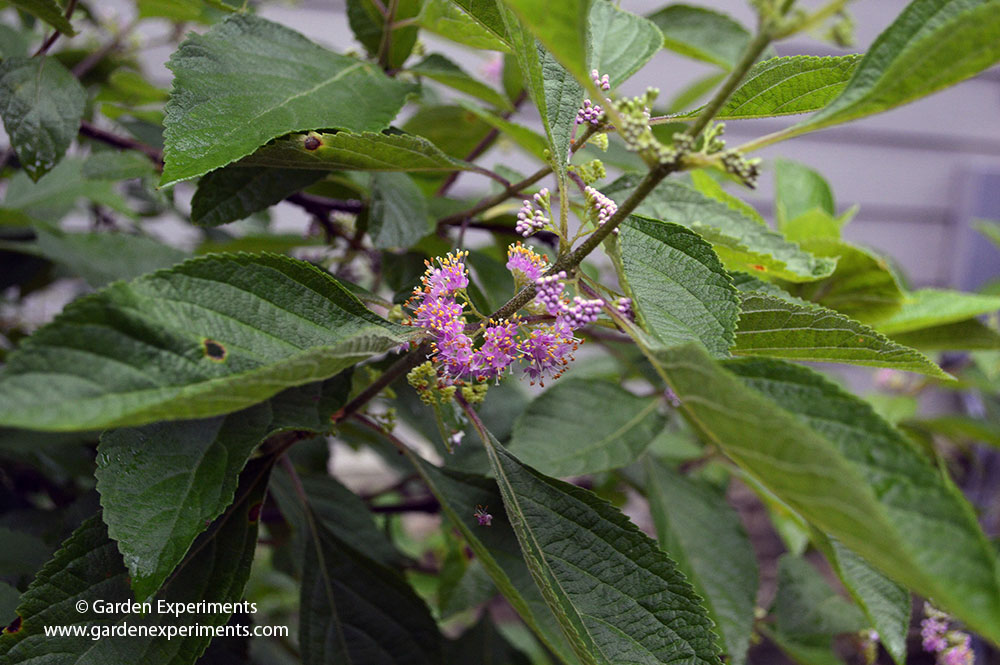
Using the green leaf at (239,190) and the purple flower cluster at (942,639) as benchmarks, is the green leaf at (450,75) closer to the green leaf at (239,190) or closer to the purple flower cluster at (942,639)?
the green leaf at (239,190)

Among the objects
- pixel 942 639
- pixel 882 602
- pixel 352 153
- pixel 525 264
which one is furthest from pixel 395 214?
pixel 942 639

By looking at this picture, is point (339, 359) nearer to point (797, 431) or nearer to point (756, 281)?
point (797, 431)

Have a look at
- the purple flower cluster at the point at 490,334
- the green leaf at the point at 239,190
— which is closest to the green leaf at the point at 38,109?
the green leaf at the point at 239,190

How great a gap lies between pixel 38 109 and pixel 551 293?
0.59 metres

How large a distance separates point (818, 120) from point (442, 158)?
1.13ft

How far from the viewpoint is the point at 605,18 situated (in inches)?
29.1

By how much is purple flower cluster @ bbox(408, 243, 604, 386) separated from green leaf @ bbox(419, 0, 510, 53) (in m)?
0.23

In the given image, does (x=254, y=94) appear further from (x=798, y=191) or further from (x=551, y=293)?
(x=798, y=191)

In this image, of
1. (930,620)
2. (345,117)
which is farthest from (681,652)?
(930,620)

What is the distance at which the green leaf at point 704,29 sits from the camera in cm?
101

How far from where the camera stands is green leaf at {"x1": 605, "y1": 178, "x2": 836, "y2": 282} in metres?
0.69

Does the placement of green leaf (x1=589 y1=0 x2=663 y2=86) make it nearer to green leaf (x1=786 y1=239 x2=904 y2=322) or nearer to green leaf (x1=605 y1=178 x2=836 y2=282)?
green leaf (x1=605 y1=178 x2=836 y2=282)

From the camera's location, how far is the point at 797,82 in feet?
1.95

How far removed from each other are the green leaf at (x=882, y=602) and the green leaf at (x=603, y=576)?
19 cm
